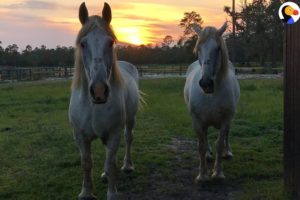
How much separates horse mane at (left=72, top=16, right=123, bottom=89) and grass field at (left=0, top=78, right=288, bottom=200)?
1.51m

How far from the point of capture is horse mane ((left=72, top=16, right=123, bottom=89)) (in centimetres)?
441

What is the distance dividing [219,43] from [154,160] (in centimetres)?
240

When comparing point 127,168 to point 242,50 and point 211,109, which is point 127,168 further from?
point 242,50

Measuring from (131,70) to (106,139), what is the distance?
110 inches

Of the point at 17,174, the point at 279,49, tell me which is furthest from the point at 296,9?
the point at 279,49

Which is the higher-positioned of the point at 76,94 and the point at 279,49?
the point at 279,49

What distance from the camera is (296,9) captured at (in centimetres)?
419

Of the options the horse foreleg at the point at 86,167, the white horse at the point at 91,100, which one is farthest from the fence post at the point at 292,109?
the horse foreleg at the point at 86,167

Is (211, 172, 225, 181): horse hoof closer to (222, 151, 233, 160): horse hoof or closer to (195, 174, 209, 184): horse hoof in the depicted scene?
(195, 174, 209, 184): horse hoof

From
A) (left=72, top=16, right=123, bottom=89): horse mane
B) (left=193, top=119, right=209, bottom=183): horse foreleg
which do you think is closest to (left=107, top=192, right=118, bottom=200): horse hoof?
(left=72, top=16, right=123, bottom=89): horse mane

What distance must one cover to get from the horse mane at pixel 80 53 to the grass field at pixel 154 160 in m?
1.51

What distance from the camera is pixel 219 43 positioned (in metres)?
5.51

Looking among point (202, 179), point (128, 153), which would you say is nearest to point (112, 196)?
point (202, 179)

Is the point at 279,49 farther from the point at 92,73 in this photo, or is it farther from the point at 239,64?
the point at 92,73
